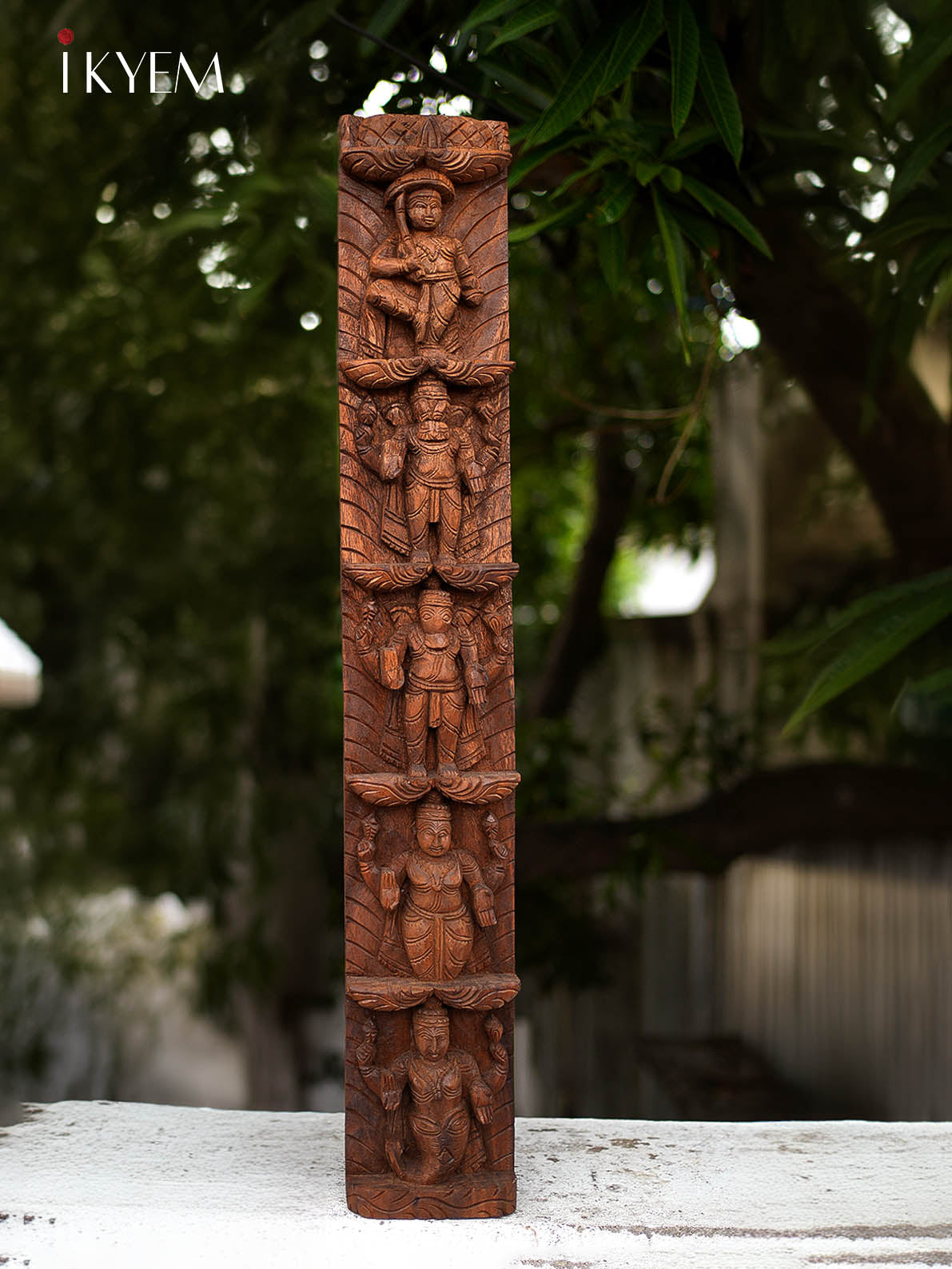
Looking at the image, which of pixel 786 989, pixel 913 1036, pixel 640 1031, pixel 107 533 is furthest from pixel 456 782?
pixel 640 1031

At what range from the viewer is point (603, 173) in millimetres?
2037

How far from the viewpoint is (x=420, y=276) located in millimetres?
1854

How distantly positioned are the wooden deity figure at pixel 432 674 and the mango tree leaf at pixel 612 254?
0.66m

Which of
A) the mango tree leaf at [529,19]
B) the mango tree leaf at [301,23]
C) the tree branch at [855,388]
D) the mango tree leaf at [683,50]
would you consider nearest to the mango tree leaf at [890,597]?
the tree branch at [855,388]

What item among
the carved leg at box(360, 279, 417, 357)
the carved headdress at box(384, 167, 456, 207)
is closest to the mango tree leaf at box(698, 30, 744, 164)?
the carved headdress at box(384, 167, 456, 207)

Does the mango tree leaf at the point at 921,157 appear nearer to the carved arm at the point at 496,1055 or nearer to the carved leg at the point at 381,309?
the carved leg at the point at 381,309

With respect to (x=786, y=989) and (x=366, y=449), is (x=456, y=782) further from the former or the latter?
(x=786, y=989)

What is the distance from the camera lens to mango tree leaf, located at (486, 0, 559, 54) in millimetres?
1785

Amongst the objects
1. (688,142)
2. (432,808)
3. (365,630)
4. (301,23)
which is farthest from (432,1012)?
(301,23)

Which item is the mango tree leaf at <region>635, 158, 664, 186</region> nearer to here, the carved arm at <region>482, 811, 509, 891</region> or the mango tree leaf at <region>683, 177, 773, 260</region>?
the mango tree leaf at <region>683, 177, 773, 260</region>

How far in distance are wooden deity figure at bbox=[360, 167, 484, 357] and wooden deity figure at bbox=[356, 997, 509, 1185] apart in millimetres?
1033

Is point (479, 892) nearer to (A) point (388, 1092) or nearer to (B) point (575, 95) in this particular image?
(A) point (388, 1092)

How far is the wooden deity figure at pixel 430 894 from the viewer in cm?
180

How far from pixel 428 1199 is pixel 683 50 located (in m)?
1.80
